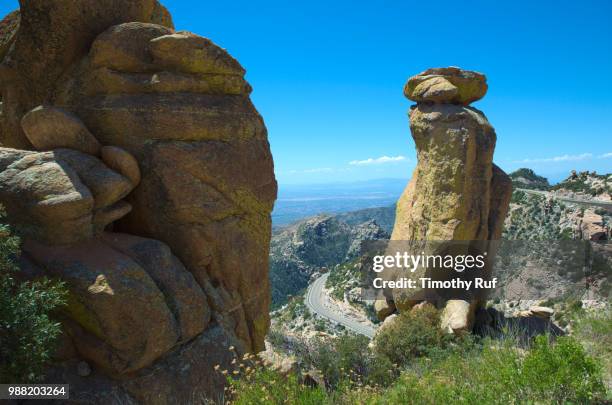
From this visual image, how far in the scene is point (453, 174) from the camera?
22188 mm

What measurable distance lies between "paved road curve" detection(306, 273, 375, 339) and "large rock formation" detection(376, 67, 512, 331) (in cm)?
2395

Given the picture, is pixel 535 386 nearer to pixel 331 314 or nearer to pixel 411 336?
pixel 411 336

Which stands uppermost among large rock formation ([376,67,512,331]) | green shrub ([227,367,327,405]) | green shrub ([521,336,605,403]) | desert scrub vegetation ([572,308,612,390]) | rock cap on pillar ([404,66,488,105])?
rock cap on pillar ([404,66,488,105])

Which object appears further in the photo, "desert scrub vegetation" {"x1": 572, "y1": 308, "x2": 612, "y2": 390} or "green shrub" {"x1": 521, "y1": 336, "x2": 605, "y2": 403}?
"desert scrub vegetation" {"x1": 572, "y1": 308, "x2": 612, "y2": 390}

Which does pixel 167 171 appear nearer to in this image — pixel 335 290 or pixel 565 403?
pixel 565 403

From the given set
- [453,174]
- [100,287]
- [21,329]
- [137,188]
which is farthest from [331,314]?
[21,329]

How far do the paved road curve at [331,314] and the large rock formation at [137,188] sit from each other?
35.6m

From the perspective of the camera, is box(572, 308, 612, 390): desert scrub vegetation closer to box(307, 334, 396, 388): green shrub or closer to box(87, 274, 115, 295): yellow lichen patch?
box(307, 334, 396, 388): green shrub

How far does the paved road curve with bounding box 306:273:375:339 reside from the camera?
51.3 meters

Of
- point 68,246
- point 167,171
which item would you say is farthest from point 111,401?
point 167,171

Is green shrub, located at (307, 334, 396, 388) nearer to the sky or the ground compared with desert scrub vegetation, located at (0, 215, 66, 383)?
nearer to the ground

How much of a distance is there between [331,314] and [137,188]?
50864mm

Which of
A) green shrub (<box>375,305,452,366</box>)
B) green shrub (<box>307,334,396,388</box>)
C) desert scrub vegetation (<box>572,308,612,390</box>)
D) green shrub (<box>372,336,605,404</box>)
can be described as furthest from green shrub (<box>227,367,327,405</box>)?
green shrub (<box>375,305,452,366</box>)

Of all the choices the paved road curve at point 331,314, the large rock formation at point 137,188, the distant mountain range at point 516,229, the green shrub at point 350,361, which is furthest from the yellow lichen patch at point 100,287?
the distant mountain range at point 516,229
